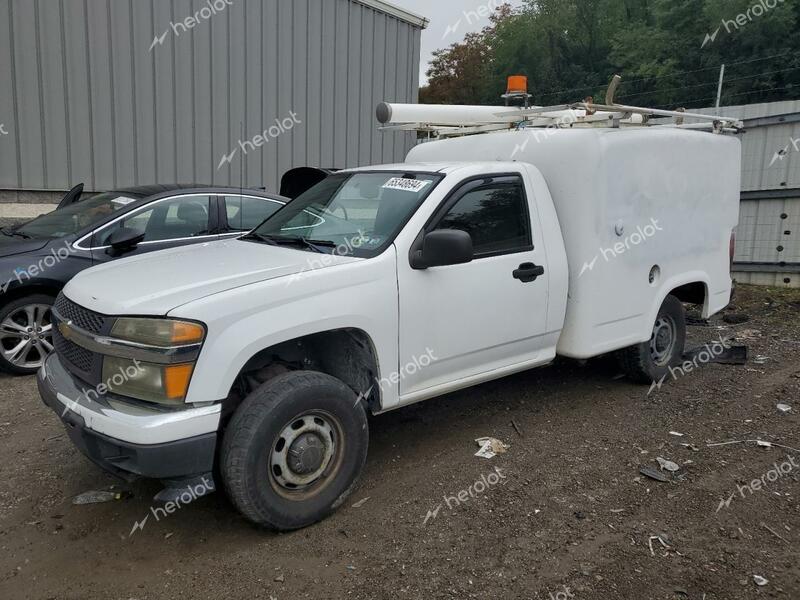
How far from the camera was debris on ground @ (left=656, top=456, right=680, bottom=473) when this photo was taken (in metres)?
4.20

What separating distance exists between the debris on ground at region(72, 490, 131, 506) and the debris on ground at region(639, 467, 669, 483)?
3.13 m

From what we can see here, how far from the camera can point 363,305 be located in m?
3.59

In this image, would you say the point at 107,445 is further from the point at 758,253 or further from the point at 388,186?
the point at 758,253

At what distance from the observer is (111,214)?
6.20 m

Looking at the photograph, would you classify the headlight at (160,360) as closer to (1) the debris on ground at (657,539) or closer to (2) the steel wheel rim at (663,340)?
(1) the debris on ground at (657,539)

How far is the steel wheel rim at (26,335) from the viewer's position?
18.6ft

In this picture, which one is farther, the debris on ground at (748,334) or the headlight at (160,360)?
the debris on ground at (748,334)

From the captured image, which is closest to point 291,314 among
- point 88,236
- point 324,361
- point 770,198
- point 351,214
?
point 324,361

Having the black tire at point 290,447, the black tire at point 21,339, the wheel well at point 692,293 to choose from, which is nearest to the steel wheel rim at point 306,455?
the black tire at point 290,447

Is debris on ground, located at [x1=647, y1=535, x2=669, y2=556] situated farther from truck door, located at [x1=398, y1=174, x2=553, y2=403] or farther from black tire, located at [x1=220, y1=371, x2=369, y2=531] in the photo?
black tire, located at [x1=220, y1=371, x2=369, y2=531]

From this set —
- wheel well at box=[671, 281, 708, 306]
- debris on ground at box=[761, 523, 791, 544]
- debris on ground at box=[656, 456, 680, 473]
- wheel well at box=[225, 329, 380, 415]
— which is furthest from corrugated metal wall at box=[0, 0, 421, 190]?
debris on ground at box=[761, 523, 791, 544]

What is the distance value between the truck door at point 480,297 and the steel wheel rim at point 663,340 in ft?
5.08

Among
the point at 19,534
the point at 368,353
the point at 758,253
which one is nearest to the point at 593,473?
the point at 368,353

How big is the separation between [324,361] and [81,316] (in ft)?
4.35
